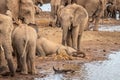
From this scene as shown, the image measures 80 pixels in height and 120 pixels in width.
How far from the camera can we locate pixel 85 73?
1228cm

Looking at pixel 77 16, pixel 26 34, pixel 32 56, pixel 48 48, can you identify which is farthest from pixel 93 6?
pixel 32 56

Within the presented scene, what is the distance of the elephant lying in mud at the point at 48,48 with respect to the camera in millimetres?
14836

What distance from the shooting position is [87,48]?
1734 cm

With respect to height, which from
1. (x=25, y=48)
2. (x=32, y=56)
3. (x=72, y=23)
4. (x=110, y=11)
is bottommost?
(x=110, y=11)

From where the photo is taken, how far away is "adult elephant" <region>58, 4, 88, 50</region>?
50.9 ft

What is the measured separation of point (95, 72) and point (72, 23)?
3567mm

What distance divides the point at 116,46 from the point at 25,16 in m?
5.80

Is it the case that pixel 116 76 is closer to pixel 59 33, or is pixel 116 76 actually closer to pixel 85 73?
pixel 85 73

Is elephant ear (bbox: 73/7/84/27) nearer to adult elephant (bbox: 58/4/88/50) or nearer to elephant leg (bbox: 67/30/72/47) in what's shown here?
adult elephant (bbox: 58/4/88/50)

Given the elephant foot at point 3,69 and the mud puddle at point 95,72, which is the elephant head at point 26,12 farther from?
the elephant foot at point 3,69

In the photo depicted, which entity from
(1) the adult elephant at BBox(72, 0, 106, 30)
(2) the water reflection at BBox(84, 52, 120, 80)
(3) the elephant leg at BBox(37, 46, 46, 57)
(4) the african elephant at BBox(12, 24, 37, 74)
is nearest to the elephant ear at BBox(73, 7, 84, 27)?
(3) the elephant leg at BBox(37, 46, 46, 57)

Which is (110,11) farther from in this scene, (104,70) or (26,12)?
(104,70)

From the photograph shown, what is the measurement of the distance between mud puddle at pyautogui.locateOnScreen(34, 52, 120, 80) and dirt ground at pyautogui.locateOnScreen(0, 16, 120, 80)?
30 centimetres

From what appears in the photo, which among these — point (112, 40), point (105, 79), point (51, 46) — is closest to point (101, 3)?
point (112, 40)
